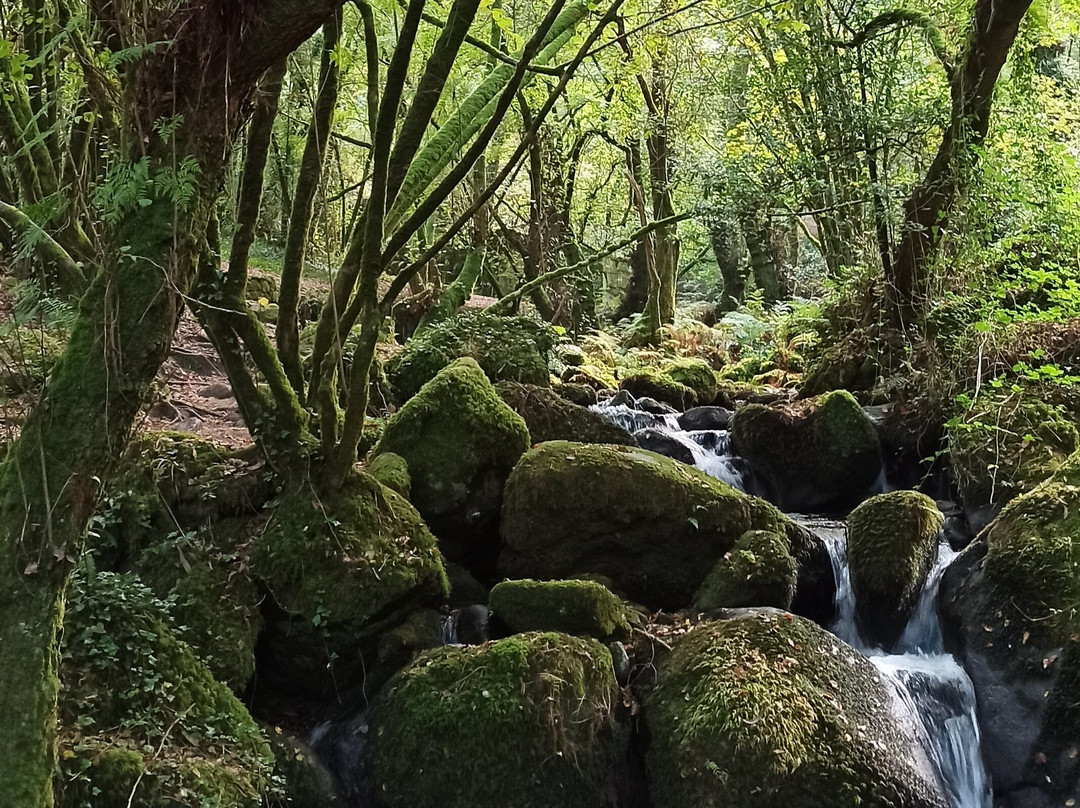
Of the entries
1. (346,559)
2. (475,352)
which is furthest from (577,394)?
(346,559)

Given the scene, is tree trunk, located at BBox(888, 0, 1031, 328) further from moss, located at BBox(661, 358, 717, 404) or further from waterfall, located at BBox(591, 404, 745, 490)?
moss, located at BBox(661, 358, 717, 404)

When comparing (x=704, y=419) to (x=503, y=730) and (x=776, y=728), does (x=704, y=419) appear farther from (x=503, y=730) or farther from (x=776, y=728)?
(x=503, y=730)

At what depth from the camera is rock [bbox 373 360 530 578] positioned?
5906mm

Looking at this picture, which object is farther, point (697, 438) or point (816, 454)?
point (697, 438)

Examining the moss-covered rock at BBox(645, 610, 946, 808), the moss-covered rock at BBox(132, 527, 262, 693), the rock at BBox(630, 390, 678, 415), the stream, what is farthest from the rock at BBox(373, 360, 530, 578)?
the rock at BBox(630, 390, 678, 415)

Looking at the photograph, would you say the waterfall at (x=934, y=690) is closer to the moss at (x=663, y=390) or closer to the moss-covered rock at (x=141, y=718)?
the moss-covered rock at (x=141, y=718)

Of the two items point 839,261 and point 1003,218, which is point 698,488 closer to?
point 1003,218

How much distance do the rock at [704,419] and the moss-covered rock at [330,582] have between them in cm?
485

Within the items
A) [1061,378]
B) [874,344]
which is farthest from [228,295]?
[874,344]

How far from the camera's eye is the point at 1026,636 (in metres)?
4.79

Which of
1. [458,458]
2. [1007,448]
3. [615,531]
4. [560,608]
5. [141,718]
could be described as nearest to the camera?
[141,718]

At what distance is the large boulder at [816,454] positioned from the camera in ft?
24.8

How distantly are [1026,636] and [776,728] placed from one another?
1931 millimetres

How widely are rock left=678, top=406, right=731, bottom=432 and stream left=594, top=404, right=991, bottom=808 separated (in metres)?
2.43
